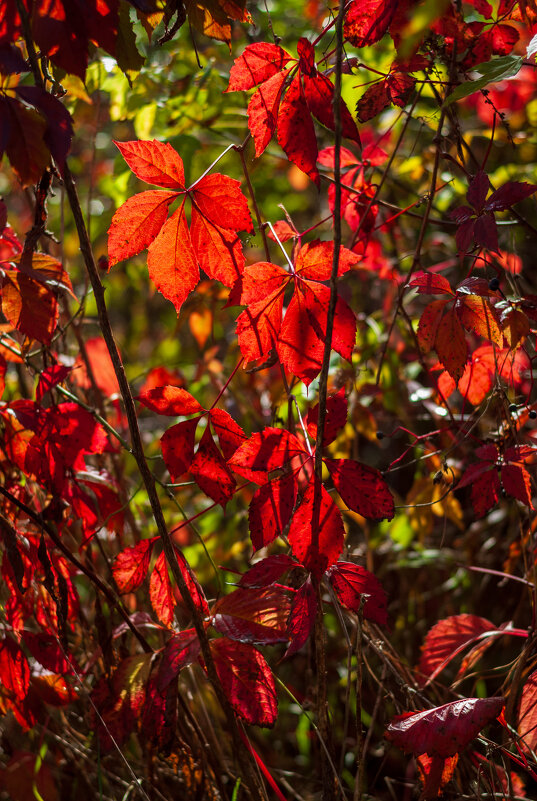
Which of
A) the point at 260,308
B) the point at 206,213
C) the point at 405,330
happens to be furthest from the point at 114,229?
the point at 405,330

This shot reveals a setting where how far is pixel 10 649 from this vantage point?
44.0 inches

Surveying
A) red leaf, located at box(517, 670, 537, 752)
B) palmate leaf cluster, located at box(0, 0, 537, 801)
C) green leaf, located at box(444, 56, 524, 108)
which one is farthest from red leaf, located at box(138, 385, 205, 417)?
red leaf, located at box(517, 670, 537, 752)

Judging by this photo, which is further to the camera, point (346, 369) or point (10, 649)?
point (346, 369)

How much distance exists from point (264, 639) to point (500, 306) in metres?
0.61

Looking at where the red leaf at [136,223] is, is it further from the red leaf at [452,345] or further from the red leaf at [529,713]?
the red leaf at [529,713]

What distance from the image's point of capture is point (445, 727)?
35.1 inches

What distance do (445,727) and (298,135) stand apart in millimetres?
823

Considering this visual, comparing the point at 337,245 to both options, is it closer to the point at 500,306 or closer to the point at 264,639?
the point at 500,306

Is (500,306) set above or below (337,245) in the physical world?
below

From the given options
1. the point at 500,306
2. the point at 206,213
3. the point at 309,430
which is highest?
the point at 206,213

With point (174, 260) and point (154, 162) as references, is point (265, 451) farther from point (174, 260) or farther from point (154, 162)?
point (154, 162)

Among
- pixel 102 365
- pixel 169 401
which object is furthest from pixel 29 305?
pixel 102 365

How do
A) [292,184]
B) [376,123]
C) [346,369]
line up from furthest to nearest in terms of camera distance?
[292,184], [376,123], [346,369]

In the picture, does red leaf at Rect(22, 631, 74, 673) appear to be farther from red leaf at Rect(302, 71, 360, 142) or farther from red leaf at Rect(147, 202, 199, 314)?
red leaf at Rect(302, 71, 360, 142)
